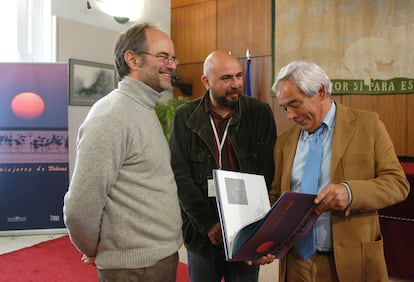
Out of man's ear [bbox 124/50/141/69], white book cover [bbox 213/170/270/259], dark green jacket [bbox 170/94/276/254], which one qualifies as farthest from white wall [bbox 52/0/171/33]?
white book cover [bbox 213/170/270/259]

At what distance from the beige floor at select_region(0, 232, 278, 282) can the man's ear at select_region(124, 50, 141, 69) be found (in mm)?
2310

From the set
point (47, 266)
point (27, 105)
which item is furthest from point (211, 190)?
point (27, 105)

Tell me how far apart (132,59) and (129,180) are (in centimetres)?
45

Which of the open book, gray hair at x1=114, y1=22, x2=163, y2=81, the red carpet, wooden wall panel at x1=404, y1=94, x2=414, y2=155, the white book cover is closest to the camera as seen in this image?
the open book

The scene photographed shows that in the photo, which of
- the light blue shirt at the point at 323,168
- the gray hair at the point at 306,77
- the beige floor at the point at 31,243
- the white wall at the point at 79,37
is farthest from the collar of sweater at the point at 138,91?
the white wall at the point at 79,37

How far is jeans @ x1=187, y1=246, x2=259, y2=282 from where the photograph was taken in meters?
1.67

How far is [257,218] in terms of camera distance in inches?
46.3

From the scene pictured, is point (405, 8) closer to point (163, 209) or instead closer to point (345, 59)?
point (345, 59)

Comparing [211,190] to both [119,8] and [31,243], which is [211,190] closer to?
[31,243]

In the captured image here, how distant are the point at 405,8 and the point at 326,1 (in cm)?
90

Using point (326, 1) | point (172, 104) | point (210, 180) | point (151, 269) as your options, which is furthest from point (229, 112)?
point (326, 1)

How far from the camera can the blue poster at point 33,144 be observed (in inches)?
151

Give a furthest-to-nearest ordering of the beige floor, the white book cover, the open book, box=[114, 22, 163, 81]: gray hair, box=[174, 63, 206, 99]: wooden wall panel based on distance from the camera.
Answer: box=[174, 63, 206, 99]: wooden wall panel → the beige floor → box=[114, 22, 163, 81]: gray hair → the white book cover → the open book

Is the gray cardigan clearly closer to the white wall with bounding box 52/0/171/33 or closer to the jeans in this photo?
the jeans
